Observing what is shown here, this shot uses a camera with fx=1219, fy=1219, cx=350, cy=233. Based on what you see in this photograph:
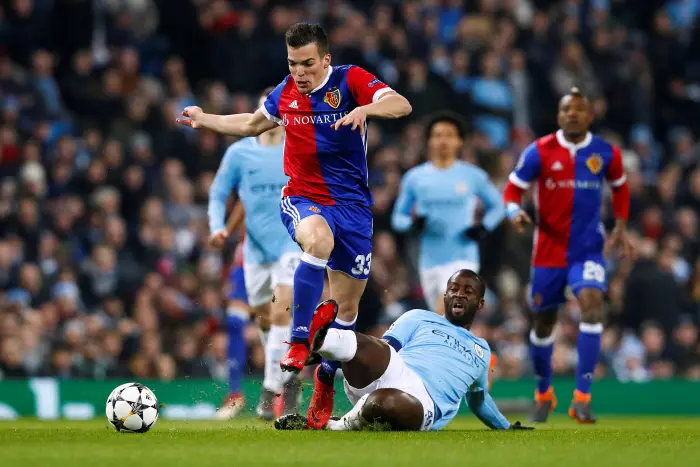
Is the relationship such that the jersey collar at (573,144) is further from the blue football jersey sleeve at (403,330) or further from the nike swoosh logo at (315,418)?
the nike swoosh logo at (315,418)

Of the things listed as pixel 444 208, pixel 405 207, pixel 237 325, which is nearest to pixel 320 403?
pixel 237 325

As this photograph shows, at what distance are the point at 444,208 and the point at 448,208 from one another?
1.6 inches

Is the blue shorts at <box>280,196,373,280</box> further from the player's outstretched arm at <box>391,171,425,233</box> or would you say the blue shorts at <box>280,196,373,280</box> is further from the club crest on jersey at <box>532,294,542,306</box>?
the player's outstretched arm at <box>391,171,425,233</box>

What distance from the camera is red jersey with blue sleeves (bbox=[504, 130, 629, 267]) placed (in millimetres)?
10805

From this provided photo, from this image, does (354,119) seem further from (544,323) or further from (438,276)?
(438,276)

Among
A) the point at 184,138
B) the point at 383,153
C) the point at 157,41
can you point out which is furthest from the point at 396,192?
the point at 157,41

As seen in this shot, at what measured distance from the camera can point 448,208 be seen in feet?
40.8

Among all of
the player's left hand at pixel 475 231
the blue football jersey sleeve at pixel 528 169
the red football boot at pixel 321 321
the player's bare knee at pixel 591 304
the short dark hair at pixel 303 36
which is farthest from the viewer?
the player's left hand at pixel 475 231

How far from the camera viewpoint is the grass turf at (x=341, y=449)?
226 inches

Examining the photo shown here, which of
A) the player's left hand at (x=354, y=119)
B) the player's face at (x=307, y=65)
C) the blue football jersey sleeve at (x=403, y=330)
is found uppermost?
the player's face at (x=307, y=65)

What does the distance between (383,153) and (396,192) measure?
2.34 feet

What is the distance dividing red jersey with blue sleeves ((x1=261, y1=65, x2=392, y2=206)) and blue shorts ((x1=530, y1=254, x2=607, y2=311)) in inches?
121

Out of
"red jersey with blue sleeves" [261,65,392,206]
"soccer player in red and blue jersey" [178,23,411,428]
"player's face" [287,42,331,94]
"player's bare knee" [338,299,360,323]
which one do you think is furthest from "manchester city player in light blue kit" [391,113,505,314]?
"player's face" [287,42,331,94]

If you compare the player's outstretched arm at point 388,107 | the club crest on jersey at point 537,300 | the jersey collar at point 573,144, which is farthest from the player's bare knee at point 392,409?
the jersey collar at point 573,144
